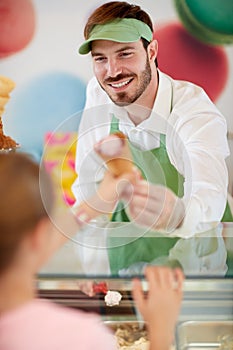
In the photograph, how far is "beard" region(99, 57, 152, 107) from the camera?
176 cm

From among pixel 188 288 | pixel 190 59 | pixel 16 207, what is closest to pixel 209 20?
pixel 190 59

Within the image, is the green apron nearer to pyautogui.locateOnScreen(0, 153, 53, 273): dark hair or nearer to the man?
the man

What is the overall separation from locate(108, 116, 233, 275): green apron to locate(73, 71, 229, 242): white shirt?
17 millimetres

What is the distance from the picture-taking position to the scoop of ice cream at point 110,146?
1746mm

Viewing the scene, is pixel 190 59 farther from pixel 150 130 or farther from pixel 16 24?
pixel 16 24

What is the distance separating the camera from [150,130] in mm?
1755

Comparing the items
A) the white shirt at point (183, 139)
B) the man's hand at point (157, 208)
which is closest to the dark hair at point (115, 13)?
the white shirt at point (183, 139)

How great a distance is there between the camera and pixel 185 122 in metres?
1.76

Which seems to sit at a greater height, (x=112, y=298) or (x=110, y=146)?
(x=110, y=146)

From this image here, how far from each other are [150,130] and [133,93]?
0.36ft

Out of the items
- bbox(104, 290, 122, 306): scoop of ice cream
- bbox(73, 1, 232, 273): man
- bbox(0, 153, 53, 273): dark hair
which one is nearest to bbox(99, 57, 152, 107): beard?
bbox(73, 1, 232, 273): man

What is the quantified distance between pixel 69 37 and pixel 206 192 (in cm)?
55

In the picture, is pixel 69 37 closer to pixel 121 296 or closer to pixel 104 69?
pixel 104 69

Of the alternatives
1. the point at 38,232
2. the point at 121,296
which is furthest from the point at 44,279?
the point at 38,232
